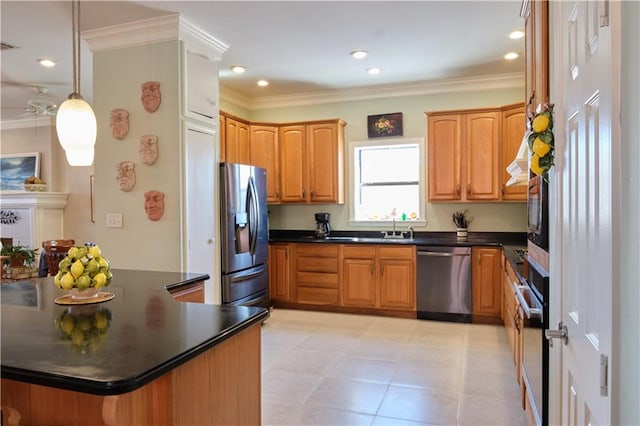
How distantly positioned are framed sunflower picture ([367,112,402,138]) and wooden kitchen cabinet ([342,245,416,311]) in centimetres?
154

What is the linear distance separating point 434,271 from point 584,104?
151 inches

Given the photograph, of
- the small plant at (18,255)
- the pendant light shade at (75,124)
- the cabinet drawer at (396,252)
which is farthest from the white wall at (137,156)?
the small plant at (18,255)

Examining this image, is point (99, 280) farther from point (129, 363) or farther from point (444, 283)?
point (444, 283)

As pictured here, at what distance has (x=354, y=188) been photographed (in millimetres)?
5789

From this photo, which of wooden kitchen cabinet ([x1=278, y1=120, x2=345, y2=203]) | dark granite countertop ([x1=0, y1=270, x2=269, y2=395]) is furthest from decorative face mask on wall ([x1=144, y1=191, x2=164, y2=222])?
wooden kitchen cabinet ([x1=278, y1=120, x2=345, y2=203])

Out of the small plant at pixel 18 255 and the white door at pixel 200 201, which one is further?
the small plant at pixel 18 255

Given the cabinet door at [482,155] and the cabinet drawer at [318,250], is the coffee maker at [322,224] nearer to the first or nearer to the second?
the cabinet drawer at [318,250]

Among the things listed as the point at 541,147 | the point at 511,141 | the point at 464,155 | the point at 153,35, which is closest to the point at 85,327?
the point at 541,147

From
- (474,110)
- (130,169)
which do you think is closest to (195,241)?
(130,169)

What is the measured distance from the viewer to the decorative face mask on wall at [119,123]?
3.75 meters

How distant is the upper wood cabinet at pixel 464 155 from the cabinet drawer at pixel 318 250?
1.34 m

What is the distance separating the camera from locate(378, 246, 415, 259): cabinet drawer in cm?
493

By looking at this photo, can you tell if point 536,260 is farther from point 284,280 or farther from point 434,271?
point 284,280

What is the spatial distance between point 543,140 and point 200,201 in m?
2.93
